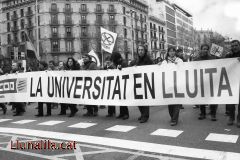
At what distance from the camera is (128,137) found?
266 inches

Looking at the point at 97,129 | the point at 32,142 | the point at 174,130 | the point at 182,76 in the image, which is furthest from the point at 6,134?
the point at 182,76

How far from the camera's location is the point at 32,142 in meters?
6.61

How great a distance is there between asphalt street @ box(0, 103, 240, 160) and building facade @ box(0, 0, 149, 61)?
57.0m

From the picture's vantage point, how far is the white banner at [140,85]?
25.0 ft

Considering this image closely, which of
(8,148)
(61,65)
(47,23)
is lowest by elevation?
(8,148)

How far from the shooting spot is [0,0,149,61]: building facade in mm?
67875

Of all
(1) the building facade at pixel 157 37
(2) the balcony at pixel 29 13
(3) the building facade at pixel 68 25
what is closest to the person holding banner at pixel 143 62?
(3) the building facade at pixel 68 25

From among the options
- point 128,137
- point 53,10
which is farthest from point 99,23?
point 128,137

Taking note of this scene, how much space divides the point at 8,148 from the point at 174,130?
3.43 m

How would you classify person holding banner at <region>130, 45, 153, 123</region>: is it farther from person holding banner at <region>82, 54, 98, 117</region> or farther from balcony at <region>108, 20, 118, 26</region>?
balcony at <region>108, 20, 118, 26</region>

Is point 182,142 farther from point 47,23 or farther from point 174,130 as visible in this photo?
point 47,23

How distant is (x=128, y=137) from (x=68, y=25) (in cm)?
6491

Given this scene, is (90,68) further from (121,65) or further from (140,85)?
(140,85)

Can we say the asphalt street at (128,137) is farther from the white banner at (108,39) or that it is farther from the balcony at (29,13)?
the balcony at (29,13)
